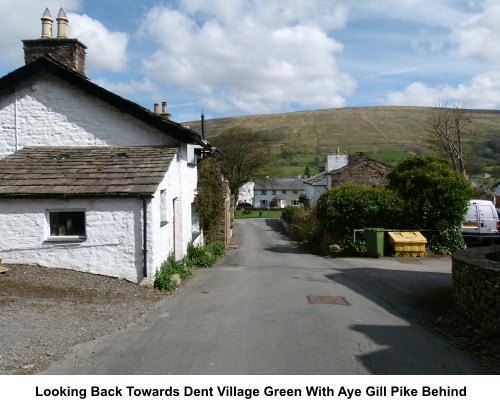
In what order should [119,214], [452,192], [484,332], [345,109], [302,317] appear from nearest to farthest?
[484,332], [302,317], [119,214], [452,192], [345,109]

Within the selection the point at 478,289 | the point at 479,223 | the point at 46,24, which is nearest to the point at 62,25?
the point at 46,24

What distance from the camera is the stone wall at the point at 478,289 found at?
7598 millimetres

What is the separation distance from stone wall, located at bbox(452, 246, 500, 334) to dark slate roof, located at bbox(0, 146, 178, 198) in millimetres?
6913

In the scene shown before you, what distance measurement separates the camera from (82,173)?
41.4ft

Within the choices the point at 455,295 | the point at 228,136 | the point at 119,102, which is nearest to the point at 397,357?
the point at 455,295

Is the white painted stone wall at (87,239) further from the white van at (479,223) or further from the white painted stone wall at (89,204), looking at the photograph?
the white van at (479,223)

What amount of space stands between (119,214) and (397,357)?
7.44m

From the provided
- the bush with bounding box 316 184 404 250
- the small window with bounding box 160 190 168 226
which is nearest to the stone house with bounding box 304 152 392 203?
the bush with bounding box 316 184 404 250

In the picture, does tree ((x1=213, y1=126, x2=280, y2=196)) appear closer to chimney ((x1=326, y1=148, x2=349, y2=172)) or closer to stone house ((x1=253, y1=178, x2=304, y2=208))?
chimney ((x1=326, y1=148, x2=349, y2=172))

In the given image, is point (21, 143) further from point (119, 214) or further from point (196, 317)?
point (196, 317)

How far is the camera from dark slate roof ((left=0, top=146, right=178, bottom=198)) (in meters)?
11.6

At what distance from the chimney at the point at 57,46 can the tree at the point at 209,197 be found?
21.1 feet

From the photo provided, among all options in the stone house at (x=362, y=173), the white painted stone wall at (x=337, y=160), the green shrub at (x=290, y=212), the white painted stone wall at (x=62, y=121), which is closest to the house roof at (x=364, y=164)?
the stone house at (x=362, y=173)

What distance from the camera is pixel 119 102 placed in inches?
575
